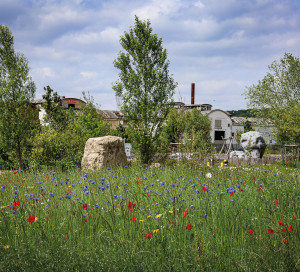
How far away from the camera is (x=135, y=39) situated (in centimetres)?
1319

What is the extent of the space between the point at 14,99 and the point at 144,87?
556 cm

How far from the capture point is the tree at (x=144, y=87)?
13078mm

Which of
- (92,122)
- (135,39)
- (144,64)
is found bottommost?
(92,122)

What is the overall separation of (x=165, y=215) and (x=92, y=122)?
573 inches

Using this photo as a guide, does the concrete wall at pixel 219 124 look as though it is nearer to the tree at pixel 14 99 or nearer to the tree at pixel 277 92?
the tree at pixel 277 92

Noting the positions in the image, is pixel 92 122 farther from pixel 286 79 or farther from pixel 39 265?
pixel 286 79

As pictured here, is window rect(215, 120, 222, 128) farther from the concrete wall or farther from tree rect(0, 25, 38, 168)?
tree rect(0, 25, 38, 168)

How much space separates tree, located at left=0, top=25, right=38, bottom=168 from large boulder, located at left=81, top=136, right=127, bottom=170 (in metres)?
2.74

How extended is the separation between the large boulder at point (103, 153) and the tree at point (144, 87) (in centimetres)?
179

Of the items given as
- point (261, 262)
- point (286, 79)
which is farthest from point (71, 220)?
point (286, 79)

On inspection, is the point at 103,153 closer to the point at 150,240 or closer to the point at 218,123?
the point at 150,240

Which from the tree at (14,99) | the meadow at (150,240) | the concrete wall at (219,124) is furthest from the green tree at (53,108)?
the concrete wall at (219,124)

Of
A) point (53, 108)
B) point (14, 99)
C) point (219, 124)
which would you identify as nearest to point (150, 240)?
point (14, 99)

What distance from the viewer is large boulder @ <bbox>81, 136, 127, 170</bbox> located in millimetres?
10930
